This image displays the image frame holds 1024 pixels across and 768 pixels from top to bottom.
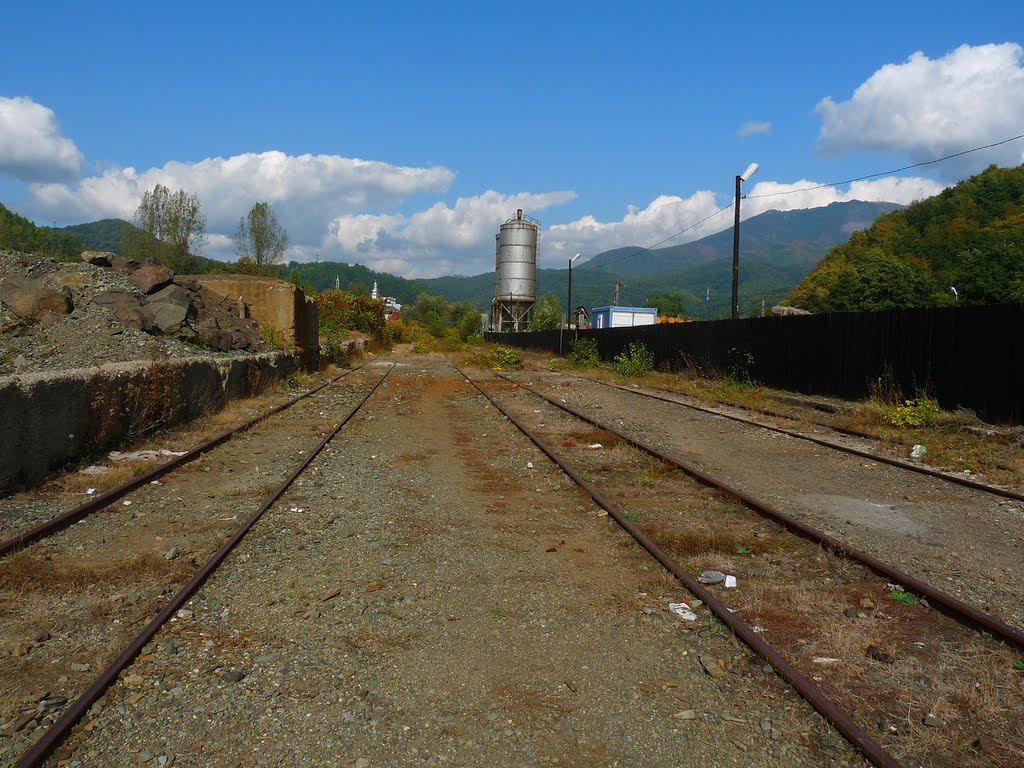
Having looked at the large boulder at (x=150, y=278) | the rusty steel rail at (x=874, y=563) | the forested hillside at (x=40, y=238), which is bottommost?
the rusty steel rail at (x=874, y=563)

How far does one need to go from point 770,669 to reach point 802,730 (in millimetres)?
548

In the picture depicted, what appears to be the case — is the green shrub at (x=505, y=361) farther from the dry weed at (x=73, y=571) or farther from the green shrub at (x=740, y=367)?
the dry weed at (x=73, y=571)

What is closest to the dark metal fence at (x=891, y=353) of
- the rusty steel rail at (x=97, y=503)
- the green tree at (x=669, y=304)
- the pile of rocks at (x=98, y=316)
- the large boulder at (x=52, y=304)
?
the rusty steel rail at (x=97, y=503)

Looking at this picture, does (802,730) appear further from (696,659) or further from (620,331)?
(620,331)

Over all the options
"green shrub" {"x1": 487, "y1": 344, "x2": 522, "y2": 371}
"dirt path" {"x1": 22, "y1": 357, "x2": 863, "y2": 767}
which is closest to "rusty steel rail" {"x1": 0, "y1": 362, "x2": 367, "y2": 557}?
"dirt path" {"x1": 22, "y1": 357, "x2": 863, "y2": 767}

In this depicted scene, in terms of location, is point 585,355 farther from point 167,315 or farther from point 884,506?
point 884,506

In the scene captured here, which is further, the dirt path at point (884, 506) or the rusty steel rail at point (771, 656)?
the dirt path at point (884, 506)

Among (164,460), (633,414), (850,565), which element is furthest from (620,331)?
(850,565)

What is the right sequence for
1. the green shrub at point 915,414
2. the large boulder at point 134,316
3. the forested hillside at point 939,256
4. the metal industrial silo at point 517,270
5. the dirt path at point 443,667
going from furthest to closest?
the metal industrial silo at point 517,270 < the forested hillside at point 939,256 < the large boulder at point 134,316 < the green shrub at point 915,414 < the dirt path at point 443,667

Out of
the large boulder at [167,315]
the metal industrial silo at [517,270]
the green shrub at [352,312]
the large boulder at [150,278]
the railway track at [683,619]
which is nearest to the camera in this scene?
the railway track at [683,619]

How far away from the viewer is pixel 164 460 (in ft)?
29.1

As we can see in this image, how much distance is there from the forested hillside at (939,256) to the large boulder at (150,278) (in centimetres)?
4675

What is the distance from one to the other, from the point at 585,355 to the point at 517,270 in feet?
95.6

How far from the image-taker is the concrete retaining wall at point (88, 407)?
6.85m
